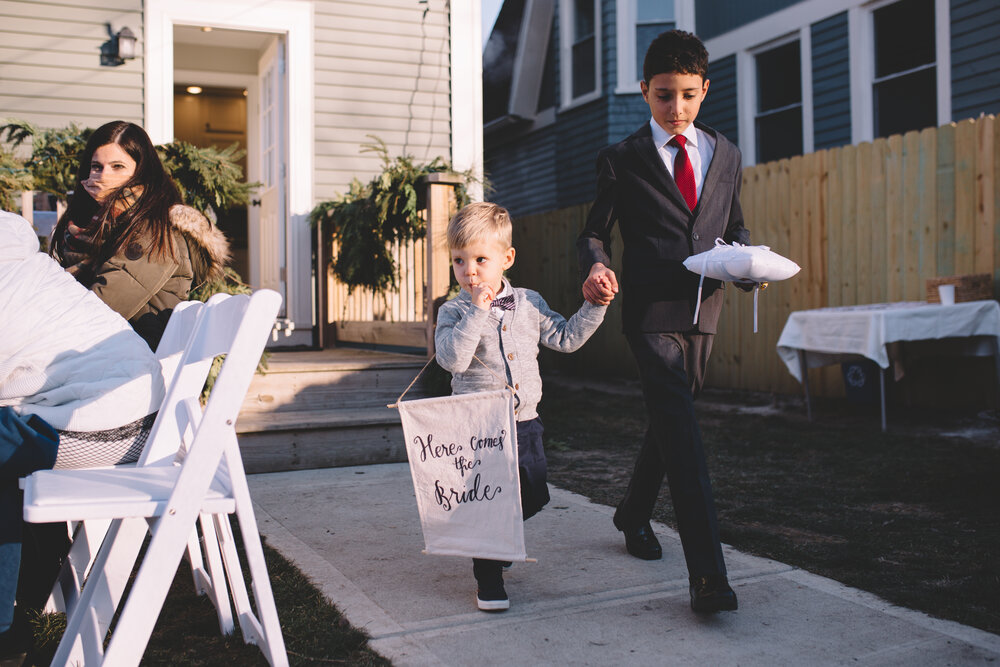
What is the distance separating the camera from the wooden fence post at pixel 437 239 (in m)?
5.70

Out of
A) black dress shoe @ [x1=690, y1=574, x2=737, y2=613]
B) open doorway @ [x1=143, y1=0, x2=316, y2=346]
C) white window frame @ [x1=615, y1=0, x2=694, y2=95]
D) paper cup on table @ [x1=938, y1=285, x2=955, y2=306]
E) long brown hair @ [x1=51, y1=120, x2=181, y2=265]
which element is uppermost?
white window frame @ [x1=615, y1=0, x2=694, y2=95]

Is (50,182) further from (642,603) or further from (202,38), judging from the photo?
(642,603)

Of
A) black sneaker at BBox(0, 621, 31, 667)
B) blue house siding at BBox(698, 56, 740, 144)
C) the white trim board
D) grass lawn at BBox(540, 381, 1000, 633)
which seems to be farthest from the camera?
blue house siding at BBox(698, 56, 740, 144)

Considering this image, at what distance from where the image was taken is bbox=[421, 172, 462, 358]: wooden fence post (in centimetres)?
570

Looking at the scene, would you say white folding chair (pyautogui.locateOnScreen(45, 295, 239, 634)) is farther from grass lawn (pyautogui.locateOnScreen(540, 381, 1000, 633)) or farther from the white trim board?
the white trim board

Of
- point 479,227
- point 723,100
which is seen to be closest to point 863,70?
point 723,100

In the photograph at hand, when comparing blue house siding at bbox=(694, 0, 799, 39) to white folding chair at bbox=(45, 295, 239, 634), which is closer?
white folding chair at bbox=(45, 295, 239, 634)

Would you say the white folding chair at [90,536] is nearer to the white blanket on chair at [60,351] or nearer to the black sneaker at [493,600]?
the white blanket on chair at [60,351]

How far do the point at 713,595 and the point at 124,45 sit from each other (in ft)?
21.3

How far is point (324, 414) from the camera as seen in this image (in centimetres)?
537

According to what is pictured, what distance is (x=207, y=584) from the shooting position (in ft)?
8.66

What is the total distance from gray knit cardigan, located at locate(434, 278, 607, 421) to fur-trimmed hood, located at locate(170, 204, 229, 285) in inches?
46.7

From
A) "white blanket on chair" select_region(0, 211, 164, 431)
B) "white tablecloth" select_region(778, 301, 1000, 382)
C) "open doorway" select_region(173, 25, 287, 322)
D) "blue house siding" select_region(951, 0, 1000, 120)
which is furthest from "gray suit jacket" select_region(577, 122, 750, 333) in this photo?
"blue house siding" select_region(951, 0, 1000, 120)

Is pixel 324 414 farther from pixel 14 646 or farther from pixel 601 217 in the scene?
pixel 14 646
